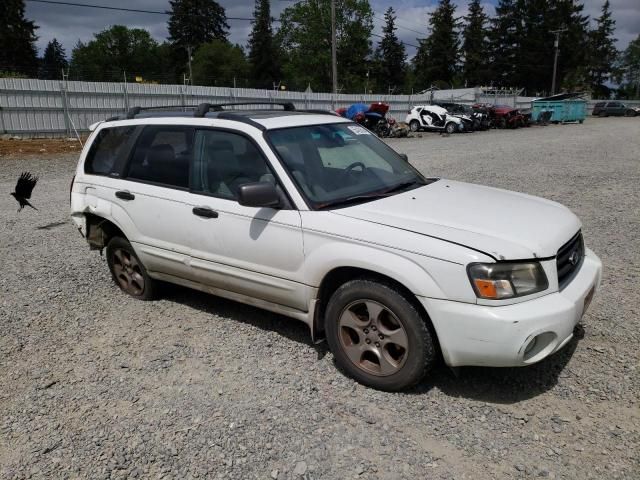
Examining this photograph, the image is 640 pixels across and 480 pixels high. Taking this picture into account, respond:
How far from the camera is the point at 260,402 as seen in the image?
3.41m

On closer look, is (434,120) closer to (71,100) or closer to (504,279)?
(71,100)

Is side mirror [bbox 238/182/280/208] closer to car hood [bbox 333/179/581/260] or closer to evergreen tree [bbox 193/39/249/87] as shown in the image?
car hood [bbox 333/179/581/260]

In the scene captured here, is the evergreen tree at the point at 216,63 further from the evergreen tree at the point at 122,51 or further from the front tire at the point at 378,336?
the front tire at the point at 378,336

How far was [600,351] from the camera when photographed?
12.7ft

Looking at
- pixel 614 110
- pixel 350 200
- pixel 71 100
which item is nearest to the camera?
pixel 350 200

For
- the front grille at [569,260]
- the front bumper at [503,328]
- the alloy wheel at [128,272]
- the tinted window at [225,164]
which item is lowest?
the alloy wheel at [128,272]

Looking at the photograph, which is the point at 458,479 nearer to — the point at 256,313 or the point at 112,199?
the point at 256,313

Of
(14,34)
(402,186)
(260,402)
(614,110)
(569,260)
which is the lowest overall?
(260,402)

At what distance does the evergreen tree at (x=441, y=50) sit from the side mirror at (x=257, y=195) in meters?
83.1

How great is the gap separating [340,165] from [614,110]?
5736 centimetres

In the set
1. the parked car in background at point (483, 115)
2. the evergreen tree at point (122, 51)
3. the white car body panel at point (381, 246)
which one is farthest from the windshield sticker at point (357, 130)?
the evergreen tree at point (122, 51)

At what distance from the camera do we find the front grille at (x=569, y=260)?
331 cm

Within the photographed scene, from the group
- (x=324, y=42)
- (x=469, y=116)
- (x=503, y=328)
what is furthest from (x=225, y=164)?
(x=324, y=42)

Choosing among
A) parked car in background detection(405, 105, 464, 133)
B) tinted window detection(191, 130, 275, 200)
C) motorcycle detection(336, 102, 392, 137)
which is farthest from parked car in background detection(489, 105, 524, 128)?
tinted window detection(191, 130, 275, 200)
